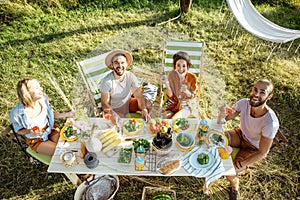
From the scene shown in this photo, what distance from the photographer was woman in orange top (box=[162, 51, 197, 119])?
4.38 m

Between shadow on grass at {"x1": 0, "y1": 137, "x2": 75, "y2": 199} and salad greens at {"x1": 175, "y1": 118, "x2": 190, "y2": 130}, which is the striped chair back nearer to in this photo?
shadow on grass at {"x1": 0, "y1": 137, "x2": 75, "y2": 199}

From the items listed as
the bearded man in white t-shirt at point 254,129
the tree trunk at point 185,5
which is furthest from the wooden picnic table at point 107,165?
the tree trunk at point 185,5

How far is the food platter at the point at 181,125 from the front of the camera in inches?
146

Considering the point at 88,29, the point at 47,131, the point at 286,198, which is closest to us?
the point at 47,131

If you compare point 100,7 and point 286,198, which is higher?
point 100,7

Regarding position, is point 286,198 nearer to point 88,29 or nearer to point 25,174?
point 25,174

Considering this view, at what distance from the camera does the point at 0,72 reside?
5.74 meters

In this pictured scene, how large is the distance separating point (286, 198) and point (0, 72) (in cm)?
528

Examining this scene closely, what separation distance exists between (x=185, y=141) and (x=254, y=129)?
0.90 metres

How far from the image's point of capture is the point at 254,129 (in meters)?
3.74

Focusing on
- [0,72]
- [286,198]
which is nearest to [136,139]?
[286,198]

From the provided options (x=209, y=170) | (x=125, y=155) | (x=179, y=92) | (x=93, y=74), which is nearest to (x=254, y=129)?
(x=209, y=170)

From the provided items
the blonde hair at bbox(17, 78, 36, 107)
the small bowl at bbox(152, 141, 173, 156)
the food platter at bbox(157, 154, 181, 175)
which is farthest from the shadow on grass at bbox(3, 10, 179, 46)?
the food platter at bbox(157, 154, 181, 175)

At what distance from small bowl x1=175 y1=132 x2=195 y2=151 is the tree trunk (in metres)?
4.32
